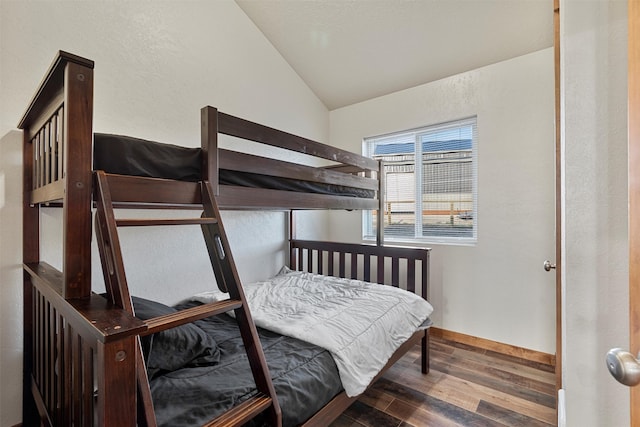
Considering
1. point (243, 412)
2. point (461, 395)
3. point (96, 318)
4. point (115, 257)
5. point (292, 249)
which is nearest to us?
point (96, 318)

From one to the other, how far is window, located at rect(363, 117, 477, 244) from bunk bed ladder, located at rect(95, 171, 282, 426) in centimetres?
238

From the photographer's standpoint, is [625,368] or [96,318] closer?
[625,368]

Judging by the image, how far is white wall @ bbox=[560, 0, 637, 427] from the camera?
2.43 ft

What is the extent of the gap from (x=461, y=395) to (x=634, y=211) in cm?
193

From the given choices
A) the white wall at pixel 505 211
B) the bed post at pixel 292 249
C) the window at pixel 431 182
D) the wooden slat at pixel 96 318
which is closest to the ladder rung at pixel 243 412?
the wooden slat at pixel 96 318

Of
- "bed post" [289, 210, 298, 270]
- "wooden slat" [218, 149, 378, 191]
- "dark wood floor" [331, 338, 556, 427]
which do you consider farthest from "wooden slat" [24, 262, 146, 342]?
"bed post" [289, 210, 298, 270]

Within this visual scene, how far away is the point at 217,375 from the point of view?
123 cm

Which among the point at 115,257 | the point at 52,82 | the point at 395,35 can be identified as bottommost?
the point at 115,257

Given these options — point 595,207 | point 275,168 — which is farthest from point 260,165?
point 595,207

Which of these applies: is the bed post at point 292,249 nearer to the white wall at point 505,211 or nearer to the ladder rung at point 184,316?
the white wall at point 505,211

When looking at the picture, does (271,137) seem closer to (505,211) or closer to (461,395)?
(461,395)

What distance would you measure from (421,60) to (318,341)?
2.61m

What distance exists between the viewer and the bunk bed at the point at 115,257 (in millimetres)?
741

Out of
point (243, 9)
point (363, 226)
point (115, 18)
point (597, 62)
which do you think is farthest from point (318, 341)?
point (243, 9)
